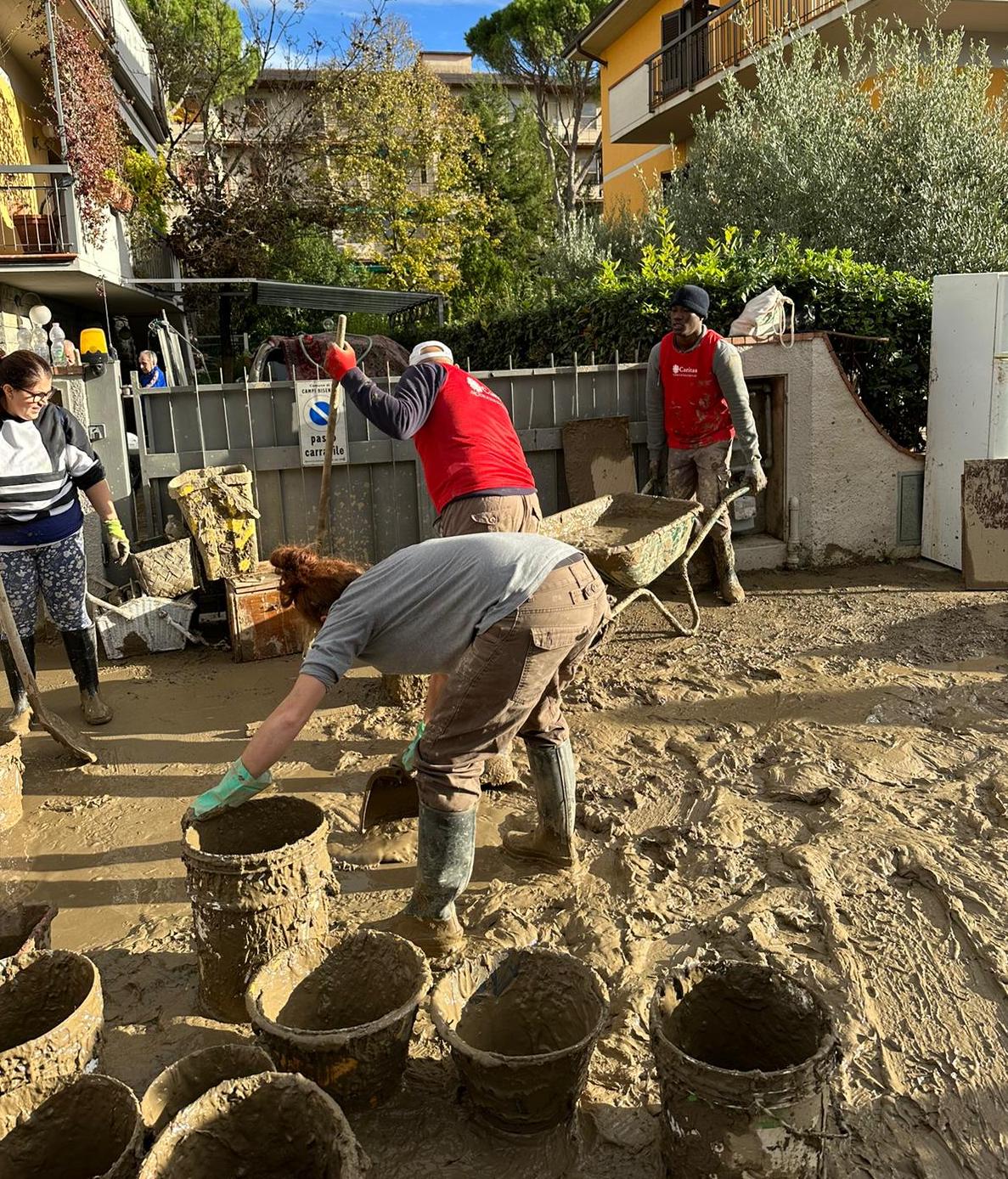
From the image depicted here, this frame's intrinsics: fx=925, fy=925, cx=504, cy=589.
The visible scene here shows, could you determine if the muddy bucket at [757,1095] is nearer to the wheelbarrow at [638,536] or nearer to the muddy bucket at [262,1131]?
the muddy bucket at [262,1131]

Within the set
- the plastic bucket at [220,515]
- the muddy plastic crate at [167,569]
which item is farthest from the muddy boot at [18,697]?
the plastic bucket at [220,515]

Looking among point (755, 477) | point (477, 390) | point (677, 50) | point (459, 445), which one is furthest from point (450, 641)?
point (677, 50)

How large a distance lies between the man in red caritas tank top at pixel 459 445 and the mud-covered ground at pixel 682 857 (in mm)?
840

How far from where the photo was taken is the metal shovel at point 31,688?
173 inches

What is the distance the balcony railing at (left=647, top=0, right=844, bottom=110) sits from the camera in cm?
1598

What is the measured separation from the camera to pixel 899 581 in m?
7.17

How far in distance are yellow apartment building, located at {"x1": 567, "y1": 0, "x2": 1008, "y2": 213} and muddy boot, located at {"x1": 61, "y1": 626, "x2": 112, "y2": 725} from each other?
14060 millimetres

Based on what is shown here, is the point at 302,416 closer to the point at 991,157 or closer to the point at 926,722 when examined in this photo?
the point at 926,722

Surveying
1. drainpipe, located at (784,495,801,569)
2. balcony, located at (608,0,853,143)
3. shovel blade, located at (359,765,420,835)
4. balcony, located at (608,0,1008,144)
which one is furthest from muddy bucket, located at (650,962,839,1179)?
balcony, located at (608,0,853,143)

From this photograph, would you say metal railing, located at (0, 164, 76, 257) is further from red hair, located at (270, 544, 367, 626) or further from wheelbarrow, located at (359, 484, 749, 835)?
red hair, located at (270, 544, 367, 626)

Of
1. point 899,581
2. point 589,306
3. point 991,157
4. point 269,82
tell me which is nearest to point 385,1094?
point 899,581

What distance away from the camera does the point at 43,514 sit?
4.63 meters

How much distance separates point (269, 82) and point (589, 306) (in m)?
22.3

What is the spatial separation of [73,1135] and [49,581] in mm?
3212
